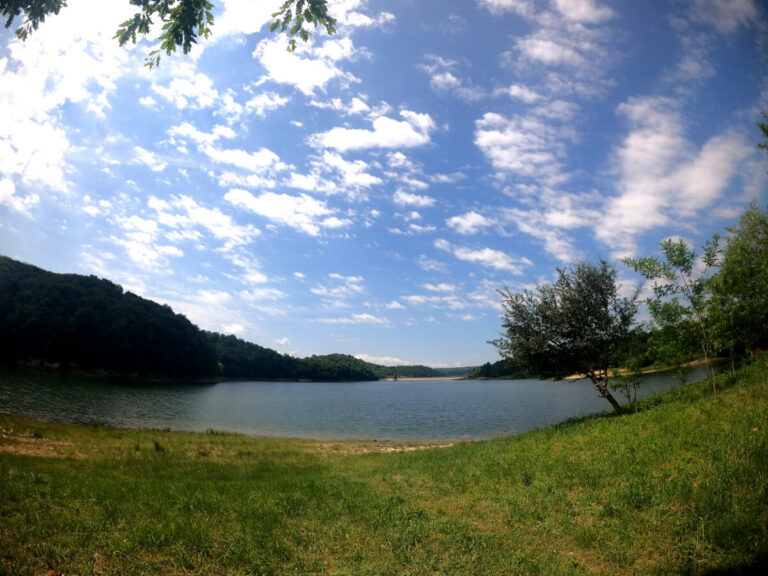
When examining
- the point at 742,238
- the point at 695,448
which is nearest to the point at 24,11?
the point at 695,448

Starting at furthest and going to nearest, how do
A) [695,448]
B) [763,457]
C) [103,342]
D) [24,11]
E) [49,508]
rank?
[103,342] → [695,448] → [763,457] → [49,508] → [24,11]

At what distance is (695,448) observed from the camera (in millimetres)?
9297

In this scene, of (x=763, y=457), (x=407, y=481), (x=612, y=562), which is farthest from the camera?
(x=407, y=481)

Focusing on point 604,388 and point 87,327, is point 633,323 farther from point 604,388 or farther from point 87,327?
point 87,327

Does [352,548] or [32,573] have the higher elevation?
[32,573]

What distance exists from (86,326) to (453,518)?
137097 mm

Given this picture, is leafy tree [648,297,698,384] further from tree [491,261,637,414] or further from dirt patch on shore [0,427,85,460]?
dirt patch on shore [0,427,85,460]

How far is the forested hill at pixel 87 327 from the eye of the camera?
9650 centimetres

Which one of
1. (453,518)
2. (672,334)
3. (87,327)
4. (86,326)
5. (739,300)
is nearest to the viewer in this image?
(453,518)

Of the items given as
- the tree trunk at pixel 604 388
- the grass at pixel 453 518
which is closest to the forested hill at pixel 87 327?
the grass at pixel 453 518

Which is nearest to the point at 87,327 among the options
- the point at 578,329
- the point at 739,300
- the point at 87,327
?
the point at 87,327

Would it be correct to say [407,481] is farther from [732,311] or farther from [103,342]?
[103,342]

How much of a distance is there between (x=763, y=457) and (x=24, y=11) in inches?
657

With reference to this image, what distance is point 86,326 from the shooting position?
108312 millimetres
